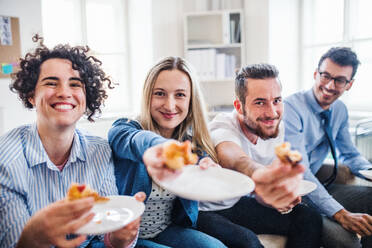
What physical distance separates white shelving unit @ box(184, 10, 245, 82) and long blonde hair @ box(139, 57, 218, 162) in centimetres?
221

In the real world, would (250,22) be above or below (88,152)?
above

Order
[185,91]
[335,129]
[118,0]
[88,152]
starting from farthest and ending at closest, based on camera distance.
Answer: [118,0]
[335,129]
[185,91]
[88,152]

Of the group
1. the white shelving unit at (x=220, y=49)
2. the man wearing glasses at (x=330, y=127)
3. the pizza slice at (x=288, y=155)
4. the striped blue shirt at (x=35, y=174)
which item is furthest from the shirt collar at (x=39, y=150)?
the white shelving unit at (x=220, y=49)

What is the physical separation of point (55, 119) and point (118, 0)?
336cm

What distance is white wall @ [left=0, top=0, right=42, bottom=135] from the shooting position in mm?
3083

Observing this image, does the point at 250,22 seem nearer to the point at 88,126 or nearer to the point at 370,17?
the point at 370,17

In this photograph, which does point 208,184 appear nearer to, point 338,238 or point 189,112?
point 189,112

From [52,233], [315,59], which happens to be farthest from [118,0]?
[52,233]

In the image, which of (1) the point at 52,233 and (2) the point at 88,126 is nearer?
(1) the point at 52,233

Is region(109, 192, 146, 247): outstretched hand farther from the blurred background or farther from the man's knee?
the blurred background

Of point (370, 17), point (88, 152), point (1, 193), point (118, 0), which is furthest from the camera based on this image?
point (118, 0)

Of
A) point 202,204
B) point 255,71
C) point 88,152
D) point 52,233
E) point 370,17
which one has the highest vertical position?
point 370,17

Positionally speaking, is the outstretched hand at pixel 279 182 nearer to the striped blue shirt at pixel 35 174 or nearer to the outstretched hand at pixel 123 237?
the outstretched hand at pixel 123 237

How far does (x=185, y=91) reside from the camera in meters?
1.55
